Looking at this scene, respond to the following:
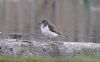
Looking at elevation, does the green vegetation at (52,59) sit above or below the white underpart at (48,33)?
below

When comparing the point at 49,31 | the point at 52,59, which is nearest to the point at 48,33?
the point at 49,31

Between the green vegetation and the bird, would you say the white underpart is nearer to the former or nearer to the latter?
the bird

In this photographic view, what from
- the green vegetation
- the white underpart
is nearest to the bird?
the white underpart

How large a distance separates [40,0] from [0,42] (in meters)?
6.92

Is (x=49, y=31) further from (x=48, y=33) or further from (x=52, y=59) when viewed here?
(x=52, y=59)

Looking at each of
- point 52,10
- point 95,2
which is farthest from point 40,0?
Result: point 95,2

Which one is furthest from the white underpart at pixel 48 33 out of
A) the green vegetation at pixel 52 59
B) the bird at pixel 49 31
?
the green vegetation at pixel 52 59

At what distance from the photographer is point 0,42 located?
15.3 feet

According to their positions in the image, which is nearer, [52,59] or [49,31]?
[52,59]

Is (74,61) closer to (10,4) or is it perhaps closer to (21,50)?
(21,50)

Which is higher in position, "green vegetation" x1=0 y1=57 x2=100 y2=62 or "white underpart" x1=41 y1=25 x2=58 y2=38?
"white underpart" x1=41 y1=25 x2=58 y2=38

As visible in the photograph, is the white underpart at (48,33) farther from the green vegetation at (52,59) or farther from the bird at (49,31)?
the green vegetation at (52,59)

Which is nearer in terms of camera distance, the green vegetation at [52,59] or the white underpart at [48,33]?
the green vegetation at [52,59]

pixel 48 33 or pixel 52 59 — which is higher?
pixel 48 33
